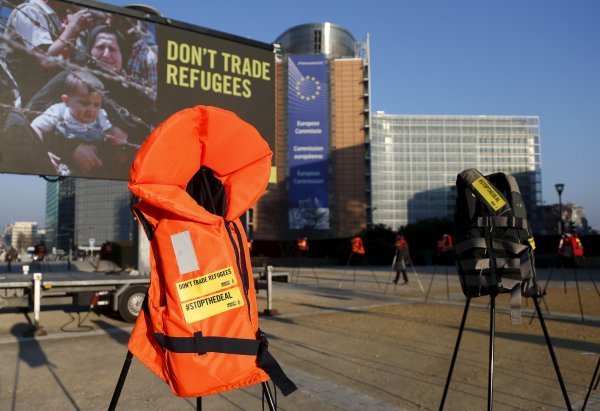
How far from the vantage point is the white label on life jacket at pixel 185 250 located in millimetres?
2330

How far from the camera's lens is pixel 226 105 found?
1233 cm

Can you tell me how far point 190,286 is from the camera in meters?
2.31

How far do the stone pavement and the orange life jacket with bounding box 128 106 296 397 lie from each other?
2.60m

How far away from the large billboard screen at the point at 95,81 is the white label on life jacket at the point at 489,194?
8.62 metres

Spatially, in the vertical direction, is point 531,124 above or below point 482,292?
above

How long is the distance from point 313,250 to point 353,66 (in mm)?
50511

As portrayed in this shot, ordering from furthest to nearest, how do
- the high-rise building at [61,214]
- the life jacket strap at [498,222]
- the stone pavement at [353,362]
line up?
1. the high-rise building at [61,214]
2. the stone pavement at [353,362]
3. the life jacket strap at [498,222]

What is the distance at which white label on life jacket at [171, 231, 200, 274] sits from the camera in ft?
7.64

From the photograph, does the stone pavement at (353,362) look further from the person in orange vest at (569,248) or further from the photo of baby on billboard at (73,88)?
the person in orange vest at (569,248)

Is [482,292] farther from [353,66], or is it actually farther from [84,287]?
[353,66]

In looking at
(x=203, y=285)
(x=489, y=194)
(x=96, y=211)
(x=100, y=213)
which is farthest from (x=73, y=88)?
(x=96, y=211)

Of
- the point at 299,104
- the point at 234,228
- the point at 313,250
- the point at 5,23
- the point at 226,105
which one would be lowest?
the point at 313,250

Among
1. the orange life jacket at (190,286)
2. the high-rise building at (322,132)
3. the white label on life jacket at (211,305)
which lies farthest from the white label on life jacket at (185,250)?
the high-rise building at (322,132)

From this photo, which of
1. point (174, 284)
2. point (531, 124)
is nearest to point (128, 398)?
point (174, 284)
